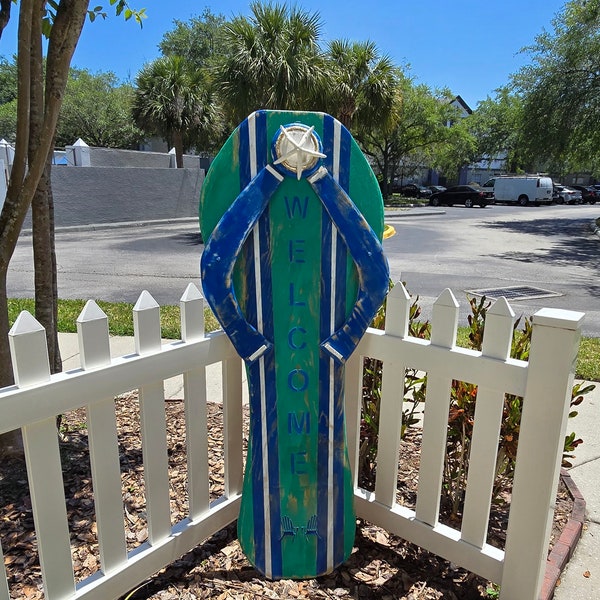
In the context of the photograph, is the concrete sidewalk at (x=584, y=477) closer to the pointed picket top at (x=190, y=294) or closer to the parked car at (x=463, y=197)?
the pointed picket top at (x=190, y=294)

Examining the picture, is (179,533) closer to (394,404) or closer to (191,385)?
(191,385)

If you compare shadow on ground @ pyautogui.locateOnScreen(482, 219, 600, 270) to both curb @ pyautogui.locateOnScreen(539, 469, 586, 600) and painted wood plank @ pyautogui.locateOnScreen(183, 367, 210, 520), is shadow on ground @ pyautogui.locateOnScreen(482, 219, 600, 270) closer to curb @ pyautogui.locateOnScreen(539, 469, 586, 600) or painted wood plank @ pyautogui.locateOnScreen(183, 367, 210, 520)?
curb @ pyautogui.locateOnScreen(539, 469, 586, 600)

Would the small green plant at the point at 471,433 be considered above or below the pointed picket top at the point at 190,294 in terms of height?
below

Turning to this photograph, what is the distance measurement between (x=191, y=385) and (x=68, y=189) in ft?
52.5

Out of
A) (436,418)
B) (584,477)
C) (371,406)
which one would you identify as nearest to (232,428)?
(371,406)

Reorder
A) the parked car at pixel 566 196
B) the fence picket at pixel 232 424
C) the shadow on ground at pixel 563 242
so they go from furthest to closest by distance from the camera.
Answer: the parked car at pixel 566 196 → the shadow on ground at pixel 563 242 → the fence picket at pixel 232 424

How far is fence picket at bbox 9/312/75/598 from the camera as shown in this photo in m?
1.46

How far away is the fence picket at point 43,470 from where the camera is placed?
1455mm

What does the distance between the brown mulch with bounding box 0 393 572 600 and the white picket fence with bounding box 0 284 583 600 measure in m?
0.10

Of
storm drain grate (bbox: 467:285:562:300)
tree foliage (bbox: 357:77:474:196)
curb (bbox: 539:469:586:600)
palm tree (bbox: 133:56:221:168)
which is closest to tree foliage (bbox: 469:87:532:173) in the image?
tree foliage (bbox: 357:77:474:196)

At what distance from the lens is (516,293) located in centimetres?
768

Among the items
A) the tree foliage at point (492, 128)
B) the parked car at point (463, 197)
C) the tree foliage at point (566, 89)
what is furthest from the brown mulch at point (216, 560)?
the tree foliage at point (492, 128)

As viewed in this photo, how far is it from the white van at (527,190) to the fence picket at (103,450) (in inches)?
1480

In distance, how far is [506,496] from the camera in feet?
8.39
